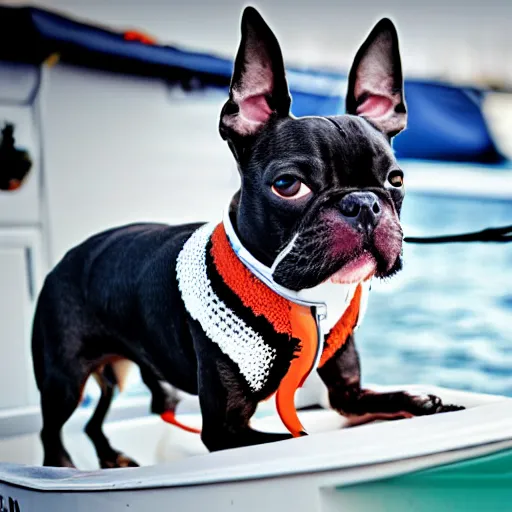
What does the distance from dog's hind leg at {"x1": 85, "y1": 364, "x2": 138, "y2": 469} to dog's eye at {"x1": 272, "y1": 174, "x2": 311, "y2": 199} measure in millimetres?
479

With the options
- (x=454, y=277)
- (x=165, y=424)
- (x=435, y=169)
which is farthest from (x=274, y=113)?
(x=454, y=277)

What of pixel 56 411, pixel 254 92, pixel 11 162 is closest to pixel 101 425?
pixel 56 411

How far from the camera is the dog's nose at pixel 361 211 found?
0.86 meters

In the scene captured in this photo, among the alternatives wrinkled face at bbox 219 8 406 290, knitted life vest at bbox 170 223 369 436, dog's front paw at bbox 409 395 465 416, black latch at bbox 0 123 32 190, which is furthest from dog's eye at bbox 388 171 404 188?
black latch at bbox 0 123 32 190

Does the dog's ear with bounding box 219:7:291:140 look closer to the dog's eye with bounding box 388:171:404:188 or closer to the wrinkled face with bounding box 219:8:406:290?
the wrinkled face with bounding box 219:8:406:290

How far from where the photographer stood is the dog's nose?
2.83 feet

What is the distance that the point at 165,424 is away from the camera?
1324 mm

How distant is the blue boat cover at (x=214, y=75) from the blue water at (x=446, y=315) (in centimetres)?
11

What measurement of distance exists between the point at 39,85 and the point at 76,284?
1.14ft

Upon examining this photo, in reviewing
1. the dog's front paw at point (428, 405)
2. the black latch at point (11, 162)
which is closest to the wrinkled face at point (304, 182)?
the dog's front paw at point (428, 405)

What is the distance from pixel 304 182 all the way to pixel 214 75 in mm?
520

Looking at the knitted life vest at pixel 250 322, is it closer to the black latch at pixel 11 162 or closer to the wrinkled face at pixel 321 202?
the wrinkled face at pixel 321 202

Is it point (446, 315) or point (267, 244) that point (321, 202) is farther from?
point (446, 315)

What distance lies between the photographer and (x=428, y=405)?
1051 millimetres
